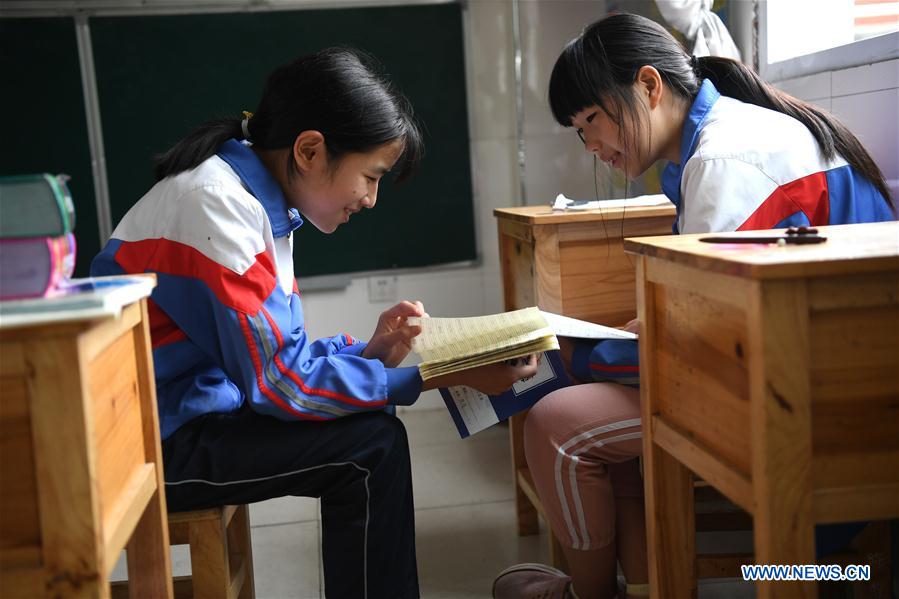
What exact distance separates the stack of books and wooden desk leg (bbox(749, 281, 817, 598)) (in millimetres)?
709

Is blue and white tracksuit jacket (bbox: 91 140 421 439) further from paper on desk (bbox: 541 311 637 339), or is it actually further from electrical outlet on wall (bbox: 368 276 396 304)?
electrical outlet on wall (bbox: 368 276 396 304)

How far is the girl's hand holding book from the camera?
167 centimetres

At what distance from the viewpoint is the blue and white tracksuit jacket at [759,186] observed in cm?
141

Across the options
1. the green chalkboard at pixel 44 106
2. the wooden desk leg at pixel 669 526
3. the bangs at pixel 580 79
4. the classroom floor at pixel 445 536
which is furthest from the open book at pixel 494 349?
the green chalkboard at pixel 44 106

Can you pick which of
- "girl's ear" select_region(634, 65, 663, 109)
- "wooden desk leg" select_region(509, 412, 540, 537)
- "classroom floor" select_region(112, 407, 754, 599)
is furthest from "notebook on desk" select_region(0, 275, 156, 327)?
"wooden desk leg" select_region(509, 412, 540, 537)

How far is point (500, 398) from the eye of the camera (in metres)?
1.63

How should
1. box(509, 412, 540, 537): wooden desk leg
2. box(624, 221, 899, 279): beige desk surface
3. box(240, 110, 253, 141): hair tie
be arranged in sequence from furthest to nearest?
1. box(509, 412, 540, 537): wooden desk leg
2. box(240, 110, 253, 141): hair tie
3. box(624, 221, 899, 279): beige desk surface

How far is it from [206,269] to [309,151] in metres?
0.33

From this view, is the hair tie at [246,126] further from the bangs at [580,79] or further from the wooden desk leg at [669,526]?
the wooden desk leg at [669,526]

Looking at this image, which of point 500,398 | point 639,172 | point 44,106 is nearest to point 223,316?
point 500,398

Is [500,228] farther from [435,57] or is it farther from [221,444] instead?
[435,57]

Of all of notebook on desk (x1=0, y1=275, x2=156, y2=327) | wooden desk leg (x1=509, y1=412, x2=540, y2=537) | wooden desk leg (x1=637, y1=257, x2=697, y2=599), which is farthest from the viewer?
wooden desk leg (x1=509, y1=412, x2=540, y2=537)

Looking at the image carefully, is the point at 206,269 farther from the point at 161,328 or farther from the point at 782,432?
the point at 782,432

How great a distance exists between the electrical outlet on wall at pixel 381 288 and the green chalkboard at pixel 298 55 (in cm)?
6
